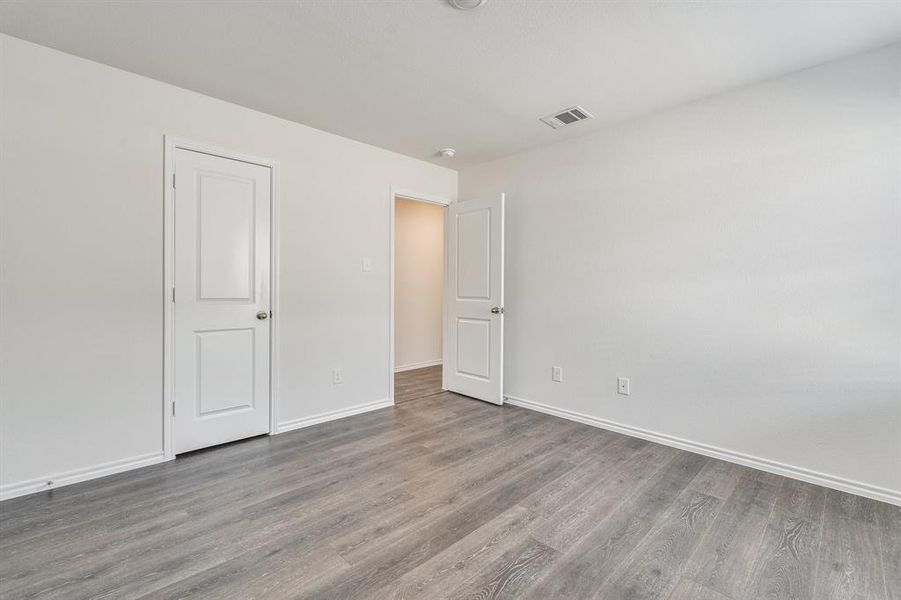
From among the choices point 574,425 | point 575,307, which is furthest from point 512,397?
point 575,307

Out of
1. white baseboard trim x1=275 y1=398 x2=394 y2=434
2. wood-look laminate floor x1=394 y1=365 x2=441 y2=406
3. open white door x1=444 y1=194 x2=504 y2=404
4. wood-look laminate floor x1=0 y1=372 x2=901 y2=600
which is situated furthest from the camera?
wood-look laminate floor x1=394 y1=365 x2=441 y2=406

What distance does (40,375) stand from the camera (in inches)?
86.3

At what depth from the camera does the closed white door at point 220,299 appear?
8.76ft

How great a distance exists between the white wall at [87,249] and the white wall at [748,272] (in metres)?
2.42

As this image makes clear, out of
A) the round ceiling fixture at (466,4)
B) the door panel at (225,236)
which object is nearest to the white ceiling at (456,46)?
the round ceiling fixture at (466,4)

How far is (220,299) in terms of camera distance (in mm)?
2832

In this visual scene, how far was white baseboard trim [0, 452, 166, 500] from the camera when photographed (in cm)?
212

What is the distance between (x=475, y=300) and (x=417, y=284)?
1.85 meters

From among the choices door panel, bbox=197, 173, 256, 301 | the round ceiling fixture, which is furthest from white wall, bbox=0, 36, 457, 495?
the round ceiling fixture

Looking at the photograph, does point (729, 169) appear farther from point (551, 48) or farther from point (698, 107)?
point (551, 48)

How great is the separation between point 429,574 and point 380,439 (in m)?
1.48

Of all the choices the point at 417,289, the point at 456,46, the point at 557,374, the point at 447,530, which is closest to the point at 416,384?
the point at 417,289

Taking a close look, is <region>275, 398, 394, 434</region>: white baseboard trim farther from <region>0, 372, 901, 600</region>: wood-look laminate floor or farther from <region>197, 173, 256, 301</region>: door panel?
<region>197, 173, 256, 301</region>: door panel

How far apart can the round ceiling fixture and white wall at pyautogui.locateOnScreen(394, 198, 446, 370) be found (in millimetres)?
3606
